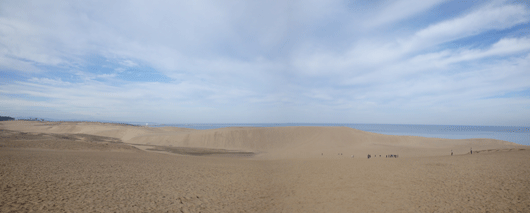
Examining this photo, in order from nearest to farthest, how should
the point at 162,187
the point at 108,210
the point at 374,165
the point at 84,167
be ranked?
the point at 108,210
the point at 162,187
the point at 84,167
the point at 374,165

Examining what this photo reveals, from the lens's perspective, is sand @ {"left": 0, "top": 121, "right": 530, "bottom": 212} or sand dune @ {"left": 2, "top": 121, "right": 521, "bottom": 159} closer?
sand @ {"left": 0, "top": 121, "right": 530, "bottom": 212}

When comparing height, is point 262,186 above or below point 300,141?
below

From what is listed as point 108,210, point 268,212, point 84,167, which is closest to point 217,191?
point 268,212

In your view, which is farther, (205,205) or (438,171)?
(438,171)

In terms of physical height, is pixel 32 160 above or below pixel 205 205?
above

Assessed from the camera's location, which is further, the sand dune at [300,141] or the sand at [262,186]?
the sand dune at [300,141]

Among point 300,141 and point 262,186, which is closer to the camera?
point 262,186

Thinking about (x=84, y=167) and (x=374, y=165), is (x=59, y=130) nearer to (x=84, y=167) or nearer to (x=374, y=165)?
(x=84, y=167)

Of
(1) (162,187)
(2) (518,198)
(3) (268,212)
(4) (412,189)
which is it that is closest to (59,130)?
(1) (162,187)

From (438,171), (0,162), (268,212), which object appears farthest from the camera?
(438,171)

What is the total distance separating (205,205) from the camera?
30.5ft

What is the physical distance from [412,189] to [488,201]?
8.81ft

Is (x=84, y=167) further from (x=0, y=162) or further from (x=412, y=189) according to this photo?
(x=412, y=189)

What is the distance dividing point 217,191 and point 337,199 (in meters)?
5.50
